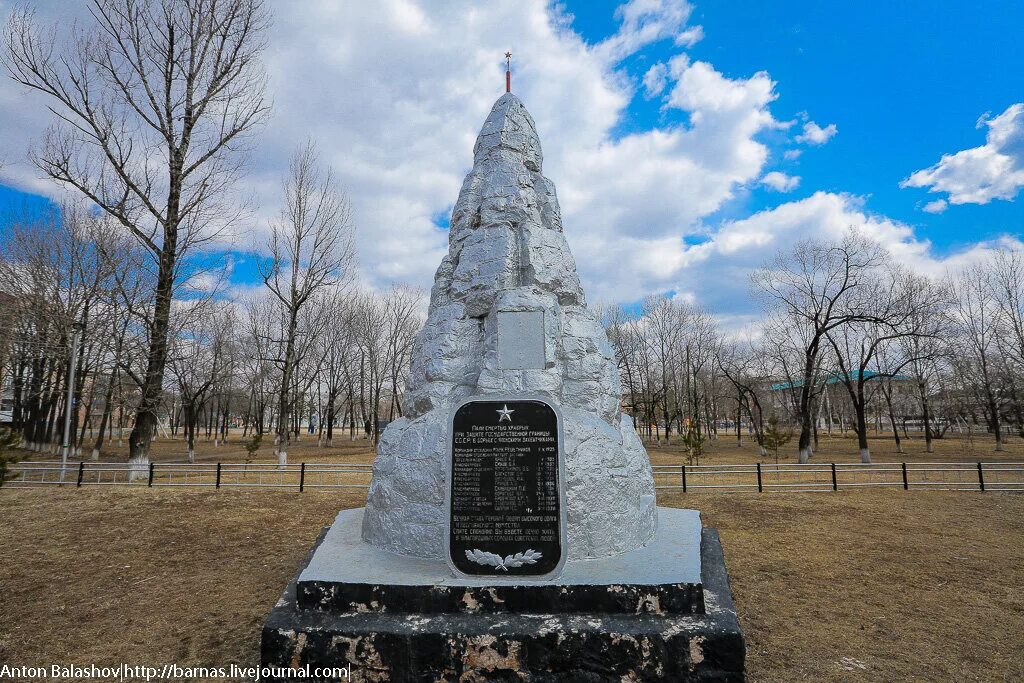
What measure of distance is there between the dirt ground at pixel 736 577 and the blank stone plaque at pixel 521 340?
374 centimetres

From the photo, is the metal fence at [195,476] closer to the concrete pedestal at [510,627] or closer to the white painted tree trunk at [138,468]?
the white painted tree trunk at [138,468]

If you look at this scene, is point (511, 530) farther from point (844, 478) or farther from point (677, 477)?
point (844, 478)

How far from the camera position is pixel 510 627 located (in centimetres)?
414

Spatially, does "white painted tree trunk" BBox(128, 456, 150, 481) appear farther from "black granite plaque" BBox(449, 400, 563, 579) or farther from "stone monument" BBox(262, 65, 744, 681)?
"black granite plaque" BBox(449, 400, 563, 579)

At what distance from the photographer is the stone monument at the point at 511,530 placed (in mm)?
4066

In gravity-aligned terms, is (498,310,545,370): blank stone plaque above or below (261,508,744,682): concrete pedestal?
above

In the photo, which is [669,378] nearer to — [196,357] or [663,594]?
[196,357]

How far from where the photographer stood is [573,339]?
625 cm

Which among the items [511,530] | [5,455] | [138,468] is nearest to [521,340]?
[511,530]

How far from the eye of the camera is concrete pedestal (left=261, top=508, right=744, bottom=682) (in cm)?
402

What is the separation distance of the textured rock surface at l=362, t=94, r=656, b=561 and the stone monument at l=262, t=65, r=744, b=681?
0.02 metres

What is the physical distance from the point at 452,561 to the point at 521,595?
2.19ft

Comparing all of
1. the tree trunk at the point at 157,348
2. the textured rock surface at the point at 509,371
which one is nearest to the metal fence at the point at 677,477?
the tree trunk at the point at 157,348

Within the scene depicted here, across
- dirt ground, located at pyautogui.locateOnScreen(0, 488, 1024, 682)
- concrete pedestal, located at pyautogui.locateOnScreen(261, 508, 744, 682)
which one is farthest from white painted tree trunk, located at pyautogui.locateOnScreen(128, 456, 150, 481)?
concrete pedestal, located at pyautogui.locateOnScreen(261, 508, 744, 682)
